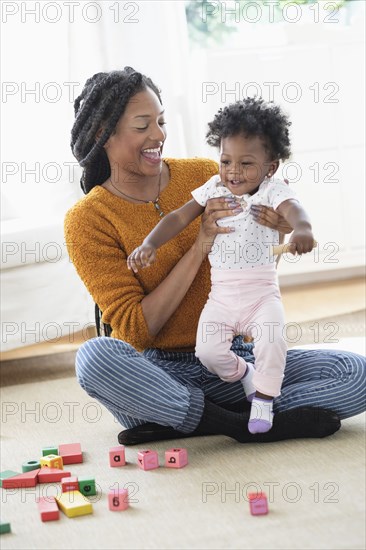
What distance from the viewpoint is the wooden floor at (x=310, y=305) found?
353cm

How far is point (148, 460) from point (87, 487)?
0.57 ft

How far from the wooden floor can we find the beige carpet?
1151 millimetres

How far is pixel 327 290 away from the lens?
13.4 feet

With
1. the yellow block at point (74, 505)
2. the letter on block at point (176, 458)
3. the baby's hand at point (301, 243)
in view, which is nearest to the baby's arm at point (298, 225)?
the baby's hand at point (301, 243)

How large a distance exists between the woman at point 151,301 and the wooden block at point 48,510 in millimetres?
301

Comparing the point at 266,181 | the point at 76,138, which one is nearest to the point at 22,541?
the point at 266,181

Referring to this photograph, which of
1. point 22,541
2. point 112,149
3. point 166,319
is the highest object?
point 112,149

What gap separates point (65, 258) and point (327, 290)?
4.54ft

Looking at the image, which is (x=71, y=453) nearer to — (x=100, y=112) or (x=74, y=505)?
(x=74, y=505)

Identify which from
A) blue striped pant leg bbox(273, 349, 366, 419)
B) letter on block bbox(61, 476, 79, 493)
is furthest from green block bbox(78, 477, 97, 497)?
blue striped pant leg bbox(273, 349, 366, 419)

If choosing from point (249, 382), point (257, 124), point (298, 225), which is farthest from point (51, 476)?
point (257, 124)

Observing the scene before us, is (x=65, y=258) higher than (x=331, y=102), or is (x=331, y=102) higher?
(x=331, y=102)

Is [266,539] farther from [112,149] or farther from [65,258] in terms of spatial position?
[65,258]

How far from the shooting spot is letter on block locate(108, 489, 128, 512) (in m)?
1.79
